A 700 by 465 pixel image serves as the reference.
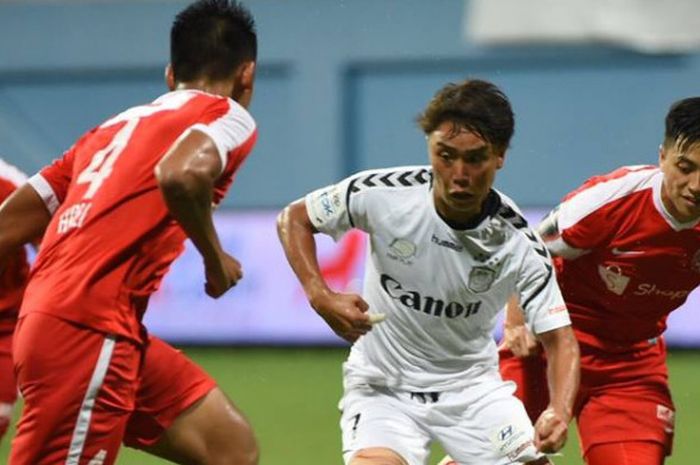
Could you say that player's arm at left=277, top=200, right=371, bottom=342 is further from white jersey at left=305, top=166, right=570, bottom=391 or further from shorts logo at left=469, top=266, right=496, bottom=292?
shorts logo at left=469, top=266, right=496, bottom=292

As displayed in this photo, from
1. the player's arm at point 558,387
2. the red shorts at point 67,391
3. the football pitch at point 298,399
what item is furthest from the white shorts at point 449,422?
the football pitch at point 298,399

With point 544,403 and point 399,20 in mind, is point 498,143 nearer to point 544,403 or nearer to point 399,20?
point 544,403

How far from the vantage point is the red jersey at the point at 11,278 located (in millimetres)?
5988

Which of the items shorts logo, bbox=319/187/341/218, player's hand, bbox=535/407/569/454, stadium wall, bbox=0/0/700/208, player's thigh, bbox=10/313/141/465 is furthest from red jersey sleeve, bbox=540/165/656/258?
stadium wall, bbox=0/0/700/208

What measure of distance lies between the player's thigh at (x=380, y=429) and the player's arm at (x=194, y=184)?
0.98 meters

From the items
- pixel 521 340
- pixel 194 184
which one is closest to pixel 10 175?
pixel 194 184

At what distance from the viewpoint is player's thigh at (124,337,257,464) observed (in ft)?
16.3

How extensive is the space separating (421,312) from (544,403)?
3.20 ft

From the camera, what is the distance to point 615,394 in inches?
237

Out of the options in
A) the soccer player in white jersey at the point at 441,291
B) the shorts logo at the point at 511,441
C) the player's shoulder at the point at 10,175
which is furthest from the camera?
the player's shoulder at the point at 10,175

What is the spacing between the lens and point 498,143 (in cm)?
511

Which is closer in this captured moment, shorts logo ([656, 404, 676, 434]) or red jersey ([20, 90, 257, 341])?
red jersey ([20, 90, 257, 341])

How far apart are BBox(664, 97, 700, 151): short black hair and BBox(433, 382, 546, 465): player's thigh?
41.2 inches

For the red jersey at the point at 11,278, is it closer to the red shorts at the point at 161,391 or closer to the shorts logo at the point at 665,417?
the red shorts at the point at 161,391
